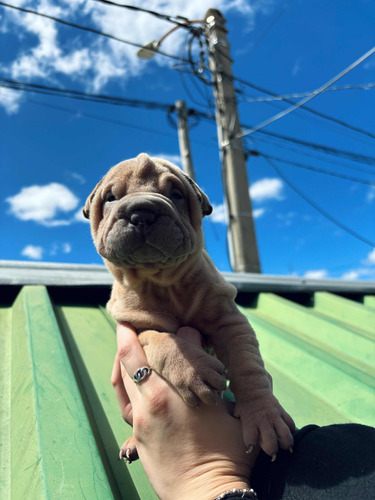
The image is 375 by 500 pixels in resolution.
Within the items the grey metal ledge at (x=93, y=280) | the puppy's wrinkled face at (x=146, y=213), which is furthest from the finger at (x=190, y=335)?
the grey metal ledge at (x=93, y=280)

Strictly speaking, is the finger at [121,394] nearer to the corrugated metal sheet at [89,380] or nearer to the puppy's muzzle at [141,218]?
the corrugated metal sheet at [89,380]

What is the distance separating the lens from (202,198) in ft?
5.60

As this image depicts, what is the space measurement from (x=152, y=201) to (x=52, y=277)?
2.24 meters

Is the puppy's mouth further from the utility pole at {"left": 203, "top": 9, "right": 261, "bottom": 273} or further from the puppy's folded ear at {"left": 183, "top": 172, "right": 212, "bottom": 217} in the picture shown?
the utility pole at {"left": 203, "top": 9, "right": 261, "bottom": 273}

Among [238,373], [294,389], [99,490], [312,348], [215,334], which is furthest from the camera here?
[312,348]

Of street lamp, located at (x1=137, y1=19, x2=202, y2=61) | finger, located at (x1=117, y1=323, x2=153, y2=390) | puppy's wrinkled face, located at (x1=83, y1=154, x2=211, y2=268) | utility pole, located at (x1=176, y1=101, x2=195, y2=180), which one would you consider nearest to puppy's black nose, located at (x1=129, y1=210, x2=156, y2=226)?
puppy's wrinkled face, located at (x1=83, y1=154, x2=211, y2=268)

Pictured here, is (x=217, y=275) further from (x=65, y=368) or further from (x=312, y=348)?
(x=312, y=348)

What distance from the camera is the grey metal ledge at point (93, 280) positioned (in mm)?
3239

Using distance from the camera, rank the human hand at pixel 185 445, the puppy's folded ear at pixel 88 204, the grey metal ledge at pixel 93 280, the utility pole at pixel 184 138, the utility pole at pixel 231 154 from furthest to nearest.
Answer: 1. the utility pole at pixel 184 138
2. the utility pole at pixel 231 154
3. the grey metal ledge at pixel 93 280
4. the puppy's folded ear at pixel 88 204
5. the human hand at pixel 185 445

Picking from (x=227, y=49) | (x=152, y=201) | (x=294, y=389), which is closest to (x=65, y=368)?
(x=152, y=201)

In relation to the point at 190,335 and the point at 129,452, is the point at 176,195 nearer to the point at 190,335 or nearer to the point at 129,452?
the point at 190,335

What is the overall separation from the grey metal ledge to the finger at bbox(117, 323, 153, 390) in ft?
5.97

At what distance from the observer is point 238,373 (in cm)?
143

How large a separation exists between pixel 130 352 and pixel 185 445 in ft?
1.28
